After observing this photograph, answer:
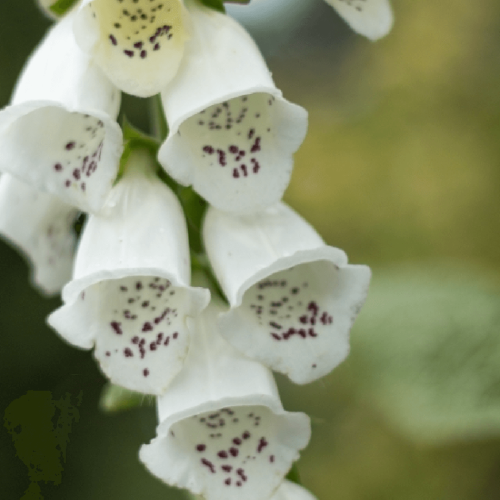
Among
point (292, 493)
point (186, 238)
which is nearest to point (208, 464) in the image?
point (292, 493)

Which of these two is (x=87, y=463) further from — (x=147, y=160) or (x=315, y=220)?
(x=147, y=160)

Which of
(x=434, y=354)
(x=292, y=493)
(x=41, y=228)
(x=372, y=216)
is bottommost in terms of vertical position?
(x=372, y=216)

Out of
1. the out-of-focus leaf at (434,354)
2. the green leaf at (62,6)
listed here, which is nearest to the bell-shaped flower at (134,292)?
the green leaf at (62,6)

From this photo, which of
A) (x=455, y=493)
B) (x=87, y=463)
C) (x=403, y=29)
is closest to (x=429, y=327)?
(x=455, y=493)

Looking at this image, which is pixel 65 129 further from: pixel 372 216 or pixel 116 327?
pixel 372 216

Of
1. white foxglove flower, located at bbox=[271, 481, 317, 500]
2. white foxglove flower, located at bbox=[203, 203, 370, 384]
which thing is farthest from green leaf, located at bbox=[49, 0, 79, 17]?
white foxglove flower, located at bbox=[271, 481, 317, 500]
